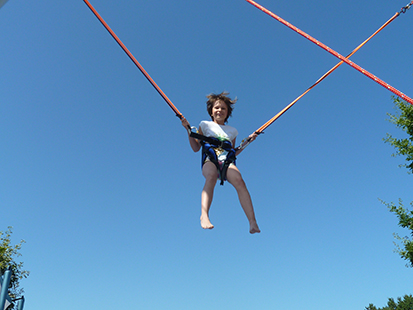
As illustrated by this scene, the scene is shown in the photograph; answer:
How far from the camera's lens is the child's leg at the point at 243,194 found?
12.4 ft

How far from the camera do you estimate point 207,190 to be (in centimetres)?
394

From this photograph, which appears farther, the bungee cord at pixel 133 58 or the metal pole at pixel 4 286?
the metal pole at pixel 4 286

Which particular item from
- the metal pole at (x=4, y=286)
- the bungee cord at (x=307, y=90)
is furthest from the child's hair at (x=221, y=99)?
the metal pole at (x=4, y=286)

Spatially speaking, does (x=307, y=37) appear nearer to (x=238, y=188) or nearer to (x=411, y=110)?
(x=238, y=188)

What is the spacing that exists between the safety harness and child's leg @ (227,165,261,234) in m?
0.09

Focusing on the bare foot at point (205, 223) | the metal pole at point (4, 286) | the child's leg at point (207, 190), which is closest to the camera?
the bare foot at point (205, 223)

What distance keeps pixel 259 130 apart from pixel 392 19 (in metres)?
2.06

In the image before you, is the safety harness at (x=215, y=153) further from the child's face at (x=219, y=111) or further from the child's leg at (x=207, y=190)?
the child's face at (x=219, y=111)

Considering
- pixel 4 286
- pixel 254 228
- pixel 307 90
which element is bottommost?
pixel 254 228

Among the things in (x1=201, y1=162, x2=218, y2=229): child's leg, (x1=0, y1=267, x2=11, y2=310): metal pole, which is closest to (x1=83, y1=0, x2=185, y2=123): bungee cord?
(x1=201, y1=162, x2=218, y2=229): child's leg

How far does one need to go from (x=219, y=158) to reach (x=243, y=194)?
1.81ft

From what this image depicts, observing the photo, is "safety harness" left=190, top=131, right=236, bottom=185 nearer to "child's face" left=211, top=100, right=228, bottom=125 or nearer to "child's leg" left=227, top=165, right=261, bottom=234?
"child's leg" left=227, top=165, right=261, bottom=234

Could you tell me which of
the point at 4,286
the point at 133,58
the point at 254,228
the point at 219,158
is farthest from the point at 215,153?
the point at 4,286

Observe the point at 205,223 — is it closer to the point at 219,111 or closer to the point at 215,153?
the point at 215,153
